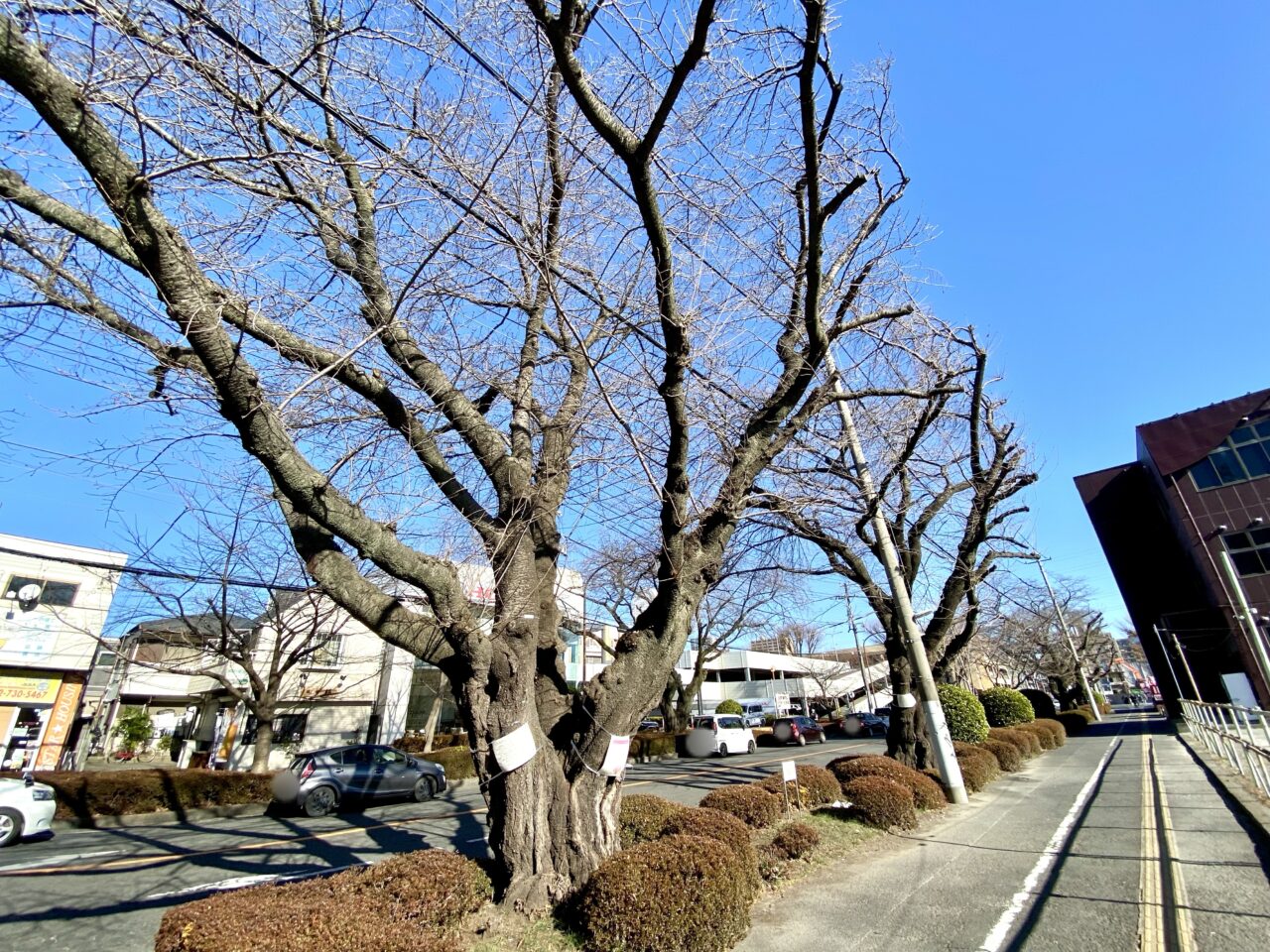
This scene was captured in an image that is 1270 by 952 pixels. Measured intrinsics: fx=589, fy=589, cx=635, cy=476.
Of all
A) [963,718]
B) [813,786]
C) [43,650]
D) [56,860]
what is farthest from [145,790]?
[963,718]

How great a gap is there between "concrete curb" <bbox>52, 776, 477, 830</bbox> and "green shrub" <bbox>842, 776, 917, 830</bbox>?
13.2 m

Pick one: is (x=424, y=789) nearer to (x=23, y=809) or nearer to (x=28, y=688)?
(x=23, y=809)

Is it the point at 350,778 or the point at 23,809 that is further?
the point at 350,778

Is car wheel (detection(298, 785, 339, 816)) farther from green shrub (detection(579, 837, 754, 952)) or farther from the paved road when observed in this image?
green shrub (detection(579, 837, 754, 952))

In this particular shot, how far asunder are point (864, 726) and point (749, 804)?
34634 mm

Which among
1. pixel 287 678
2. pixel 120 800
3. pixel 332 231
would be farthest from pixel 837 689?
pixel 332 231

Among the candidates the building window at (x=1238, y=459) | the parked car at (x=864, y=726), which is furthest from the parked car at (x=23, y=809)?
the building window at (x=1238, y=459)

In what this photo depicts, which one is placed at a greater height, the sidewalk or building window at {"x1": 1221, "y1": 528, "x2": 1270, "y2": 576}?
building window at {"x1": 1221, "y1": 528, "x2": 1270, "y2": 576}

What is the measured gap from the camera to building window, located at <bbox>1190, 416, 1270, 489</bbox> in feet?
91.0

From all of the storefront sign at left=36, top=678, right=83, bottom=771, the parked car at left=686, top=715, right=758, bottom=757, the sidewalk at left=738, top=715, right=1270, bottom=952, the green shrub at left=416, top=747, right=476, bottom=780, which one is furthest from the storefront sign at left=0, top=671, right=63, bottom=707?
the sidewalk at left=738, top=715, right=1270, bottom=952

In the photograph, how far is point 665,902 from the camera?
13.5 feet

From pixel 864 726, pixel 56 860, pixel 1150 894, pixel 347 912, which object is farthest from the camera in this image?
pixel 864 726

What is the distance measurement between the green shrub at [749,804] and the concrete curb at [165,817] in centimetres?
1169

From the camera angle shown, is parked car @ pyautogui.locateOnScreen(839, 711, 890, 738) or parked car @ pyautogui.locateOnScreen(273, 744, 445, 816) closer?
parked car @ pyautogui.locateOnScreen(273, 744, 445, 816)
